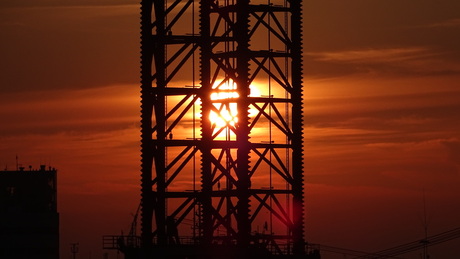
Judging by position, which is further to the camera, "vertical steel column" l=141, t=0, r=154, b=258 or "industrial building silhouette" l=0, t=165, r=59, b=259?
"industrial building silhouette" l=0, t=165, r=59, b=259

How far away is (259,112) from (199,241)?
773 cm

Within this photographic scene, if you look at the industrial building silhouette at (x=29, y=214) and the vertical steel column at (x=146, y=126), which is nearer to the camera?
the vertical steel column at (x=146, y=126)

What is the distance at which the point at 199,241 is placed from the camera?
255 ft

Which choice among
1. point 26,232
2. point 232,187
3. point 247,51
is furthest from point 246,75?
point 26,232

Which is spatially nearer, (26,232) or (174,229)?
(174,229)

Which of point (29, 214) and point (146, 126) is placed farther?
point (29, 214)

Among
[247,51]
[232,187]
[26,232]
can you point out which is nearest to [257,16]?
[247,51]

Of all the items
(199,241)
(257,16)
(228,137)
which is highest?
(257,16)

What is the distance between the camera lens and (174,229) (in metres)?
79.1

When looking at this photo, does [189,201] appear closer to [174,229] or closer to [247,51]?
[174,229]

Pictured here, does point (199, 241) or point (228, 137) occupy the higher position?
point (228, 137)

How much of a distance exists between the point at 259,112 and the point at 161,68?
19.4 feet

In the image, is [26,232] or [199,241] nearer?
[199,241]

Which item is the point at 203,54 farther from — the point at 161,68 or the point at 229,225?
the point at 229,225
